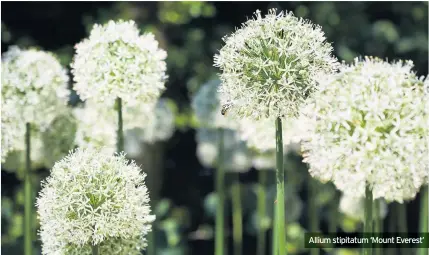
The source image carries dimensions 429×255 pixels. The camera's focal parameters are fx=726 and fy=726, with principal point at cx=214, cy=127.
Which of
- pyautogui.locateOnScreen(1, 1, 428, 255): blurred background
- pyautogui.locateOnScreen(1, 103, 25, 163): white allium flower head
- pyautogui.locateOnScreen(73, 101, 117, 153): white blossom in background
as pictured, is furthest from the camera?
pyautogui.locateOnScreen(1, 1, 428, 255): blurred background

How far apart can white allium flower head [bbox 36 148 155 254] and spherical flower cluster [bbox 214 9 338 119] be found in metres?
0.37

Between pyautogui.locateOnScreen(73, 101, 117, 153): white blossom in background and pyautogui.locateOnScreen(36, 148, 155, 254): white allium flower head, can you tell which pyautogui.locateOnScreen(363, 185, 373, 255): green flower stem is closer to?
pyautogui.locateOnScreen(36, 148, 155, 254): white allium flower head

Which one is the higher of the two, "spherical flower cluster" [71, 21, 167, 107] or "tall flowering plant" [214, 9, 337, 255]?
"spherical flower cluster" [71, 21, 167, 107]

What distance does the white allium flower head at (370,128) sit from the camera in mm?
1987

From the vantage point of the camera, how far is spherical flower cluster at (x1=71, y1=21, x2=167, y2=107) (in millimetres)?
2613

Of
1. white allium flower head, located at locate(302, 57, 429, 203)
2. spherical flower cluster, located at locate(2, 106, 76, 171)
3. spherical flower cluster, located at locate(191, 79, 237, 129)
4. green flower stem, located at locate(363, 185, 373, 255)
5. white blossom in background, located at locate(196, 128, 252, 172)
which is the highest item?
spherical flower cluster, located at locate(191, 79, 237, 129)

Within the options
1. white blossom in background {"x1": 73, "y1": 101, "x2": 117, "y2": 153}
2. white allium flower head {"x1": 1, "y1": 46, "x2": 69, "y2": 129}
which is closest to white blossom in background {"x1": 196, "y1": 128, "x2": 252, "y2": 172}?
white blossom in background {"x1": 73, "y1": 101, "x2": 117, "y2": 153}

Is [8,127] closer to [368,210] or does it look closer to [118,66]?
[118,66]

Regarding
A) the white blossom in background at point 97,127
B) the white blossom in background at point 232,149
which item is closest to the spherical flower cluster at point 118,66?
the white blossom in background at point 97,127

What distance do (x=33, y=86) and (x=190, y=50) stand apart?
3.03m

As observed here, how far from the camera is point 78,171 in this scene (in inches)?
79.4

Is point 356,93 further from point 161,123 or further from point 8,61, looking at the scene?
point 161,123

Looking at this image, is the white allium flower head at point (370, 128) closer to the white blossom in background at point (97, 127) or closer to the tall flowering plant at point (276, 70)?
the tall flowering plant at point (276, 70)

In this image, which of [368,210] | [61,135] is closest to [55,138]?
[61,135]
